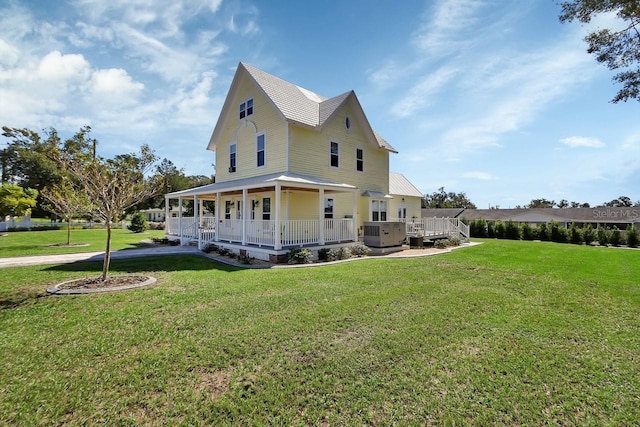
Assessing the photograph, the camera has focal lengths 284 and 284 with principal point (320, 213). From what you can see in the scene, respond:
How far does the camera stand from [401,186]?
2380 centimetres

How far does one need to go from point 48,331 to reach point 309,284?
511 cm

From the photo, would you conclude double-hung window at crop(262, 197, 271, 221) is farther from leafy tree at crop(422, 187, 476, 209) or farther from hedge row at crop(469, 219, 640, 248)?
leafy tree at crop(422, 187, 476, 209)

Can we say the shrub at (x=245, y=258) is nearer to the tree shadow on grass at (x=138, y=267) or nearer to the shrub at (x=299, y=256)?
the tree shadow on grass at (x=138, y=267)

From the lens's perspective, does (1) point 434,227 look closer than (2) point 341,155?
No

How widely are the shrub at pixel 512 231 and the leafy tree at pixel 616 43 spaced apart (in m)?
20.0

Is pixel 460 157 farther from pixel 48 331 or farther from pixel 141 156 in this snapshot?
pixel 48 331

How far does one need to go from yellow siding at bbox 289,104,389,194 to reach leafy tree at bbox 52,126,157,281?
7.25 metres

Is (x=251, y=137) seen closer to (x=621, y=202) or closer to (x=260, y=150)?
(x=260, y=150)

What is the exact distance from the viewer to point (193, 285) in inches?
292

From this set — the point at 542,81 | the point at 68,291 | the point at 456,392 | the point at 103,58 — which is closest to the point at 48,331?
the point at 68,291

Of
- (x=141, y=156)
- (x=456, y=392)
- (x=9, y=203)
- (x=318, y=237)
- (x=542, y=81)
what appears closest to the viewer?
(x=456, y=392)

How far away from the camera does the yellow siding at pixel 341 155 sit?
1481 cm

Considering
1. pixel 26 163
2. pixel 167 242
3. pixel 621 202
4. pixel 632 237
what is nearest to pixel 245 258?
pixel 167 242

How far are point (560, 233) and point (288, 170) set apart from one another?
2639cm
